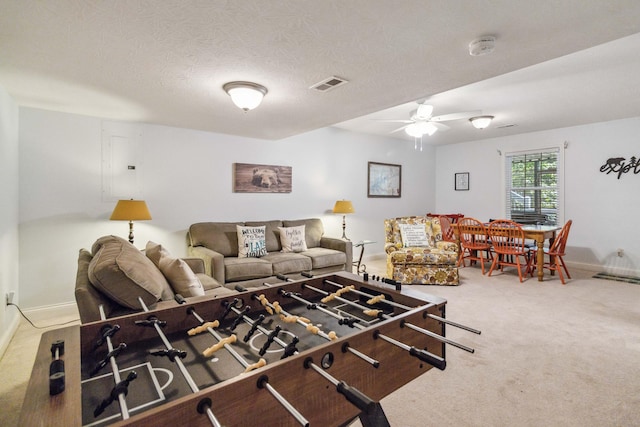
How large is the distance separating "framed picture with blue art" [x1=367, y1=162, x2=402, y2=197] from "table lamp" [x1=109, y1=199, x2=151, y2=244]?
12.8 ft

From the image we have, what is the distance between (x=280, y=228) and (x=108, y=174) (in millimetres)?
2156

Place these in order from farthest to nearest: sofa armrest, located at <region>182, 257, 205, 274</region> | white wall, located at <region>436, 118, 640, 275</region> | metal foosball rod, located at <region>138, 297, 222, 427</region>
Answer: white wall, located at <region>436, 118, 640, 275</region> → sofa armrest, located at <region>182, 257, 205, 274</region> → metal foosball rod, located at <region>138, 297, 222, 427</region>

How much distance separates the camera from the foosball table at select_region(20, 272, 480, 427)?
28.1 inches

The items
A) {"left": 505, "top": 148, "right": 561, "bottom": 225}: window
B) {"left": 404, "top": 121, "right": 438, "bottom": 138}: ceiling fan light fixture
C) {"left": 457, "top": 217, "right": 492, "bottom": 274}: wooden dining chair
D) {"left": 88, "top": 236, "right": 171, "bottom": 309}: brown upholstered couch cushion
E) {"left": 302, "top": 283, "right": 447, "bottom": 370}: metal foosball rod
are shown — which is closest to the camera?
{"left": 302, "top": 283, "right": 447, "bottom": 370}: metal foosball rod

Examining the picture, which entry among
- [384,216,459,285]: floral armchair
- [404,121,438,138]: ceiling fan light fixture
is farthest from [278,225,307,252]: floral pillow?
[404,121,438,138]: ceiling fan light fixture

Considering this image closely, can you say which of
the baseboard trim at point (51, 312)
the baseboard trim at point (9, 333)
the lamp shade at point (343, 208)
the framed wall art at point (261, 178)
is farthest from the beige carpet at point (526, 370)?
the framed wall art at point (261, 178)

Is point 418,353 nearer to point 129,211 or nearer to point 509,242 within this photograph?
point 129,211

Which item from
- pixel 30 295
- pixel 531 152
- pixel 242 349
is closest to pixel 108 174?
pixel 30 295

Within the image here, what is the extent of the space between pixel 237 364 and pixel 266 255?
3149mm

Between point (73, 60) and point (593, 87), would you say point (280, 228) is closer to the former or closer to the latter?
point (73, 60)

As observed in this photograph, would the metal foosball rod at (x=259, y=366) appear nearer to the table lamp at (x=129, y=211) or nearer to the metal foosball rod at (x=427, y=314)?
the metal foosball rod at (x=427, y=314)

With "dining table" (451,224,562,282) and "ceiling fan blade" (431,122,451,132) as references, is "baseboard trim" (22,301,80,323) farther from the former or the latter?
"dining table" (451,224,562,282)

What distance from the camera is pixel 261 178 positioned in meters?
4.71

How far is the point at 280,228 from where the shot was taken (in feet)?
14.7
